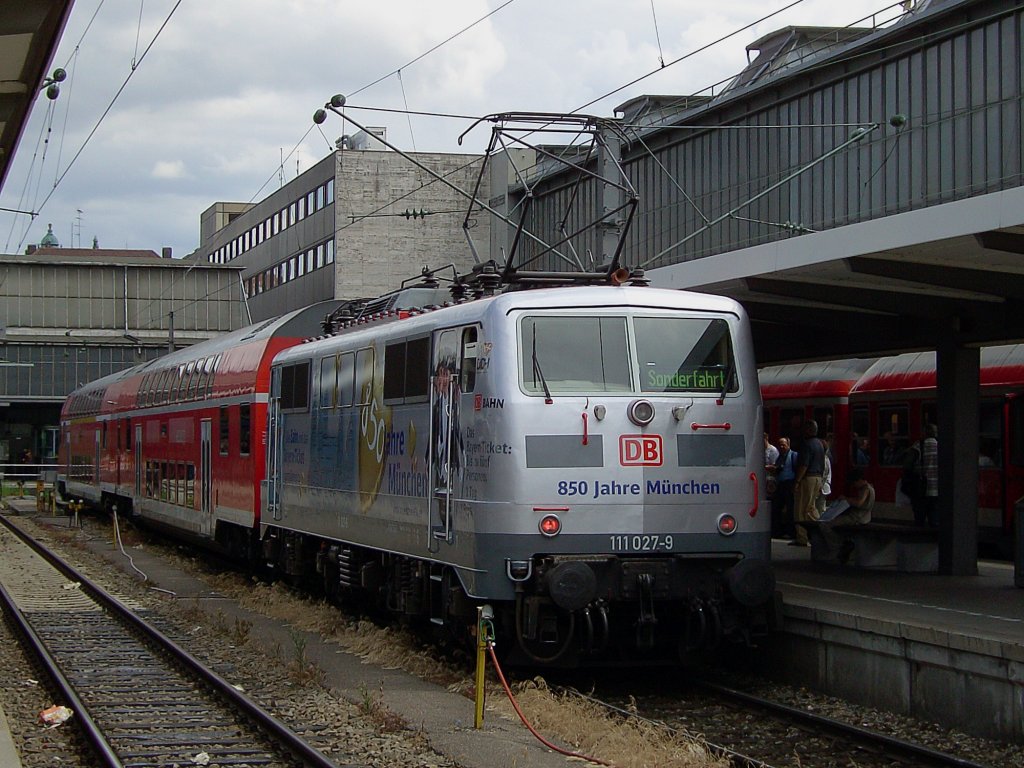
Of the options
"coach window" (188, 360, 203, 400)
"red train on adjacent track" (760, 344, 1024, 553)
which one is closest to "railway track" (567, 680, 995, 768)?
"red train on adjacent track" (760, 344, 1024, 553)

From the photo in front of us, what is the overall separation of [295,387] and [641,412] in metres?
6.63

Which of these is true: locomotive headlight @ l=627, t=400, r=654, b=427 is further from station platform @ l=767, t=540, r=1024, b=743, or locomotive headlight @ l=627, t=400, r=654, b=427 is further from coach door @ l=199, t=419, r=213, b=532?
coach door @ l=199, t=419, r=213, b=532

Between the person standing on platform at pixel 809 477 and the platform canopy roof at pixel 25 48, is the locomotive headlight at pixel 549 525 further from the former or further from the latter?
the person standing on platform at pixel 809 477

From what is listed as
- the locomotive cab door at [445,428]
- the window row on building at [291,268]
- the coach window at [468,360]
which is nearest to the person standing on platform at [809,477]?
the locomotive cab door at [445,428]

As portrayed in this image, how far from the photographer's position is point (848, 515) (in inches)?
640

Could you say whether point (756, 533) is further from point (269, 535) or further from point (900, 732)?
point (269, 535)

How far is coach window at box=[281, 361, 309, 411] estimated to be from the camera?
1606cm

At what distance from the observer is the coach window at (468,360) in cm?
1130

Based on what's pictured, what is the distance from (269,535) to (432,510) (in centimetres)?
691

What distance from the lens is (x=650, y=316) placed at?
11.4 metres

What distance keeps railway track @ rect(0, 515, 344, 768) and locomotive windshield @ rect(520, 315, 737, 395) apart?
335 cm

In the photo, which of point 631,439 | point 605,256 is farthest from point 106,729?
point 605,256

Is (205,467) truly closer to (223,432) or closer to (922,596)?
(223,432)

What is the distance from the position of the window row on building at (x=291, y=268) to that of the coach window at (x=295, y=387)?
33.5 m
